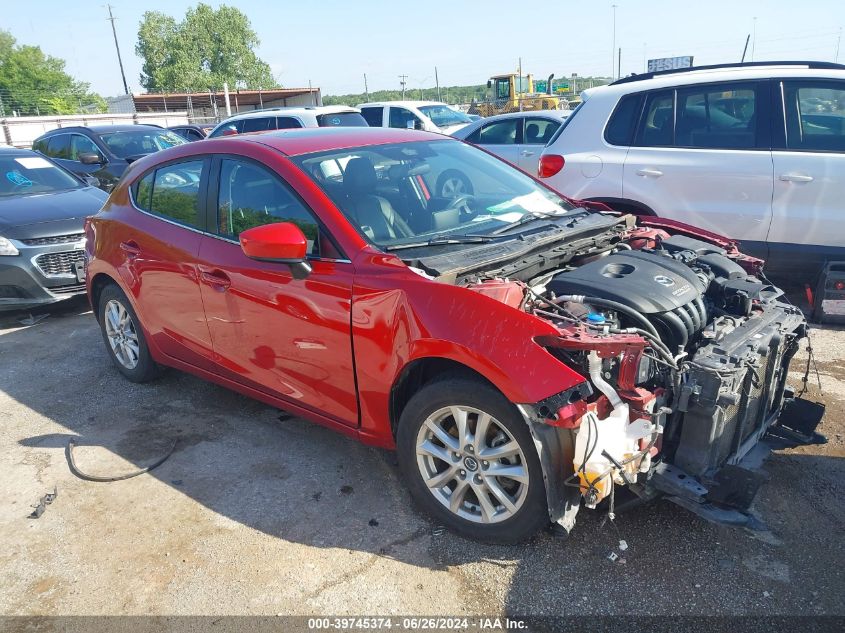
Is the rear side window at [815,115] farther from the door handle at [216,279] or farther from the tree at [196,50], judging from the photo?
the tree at [196,50]

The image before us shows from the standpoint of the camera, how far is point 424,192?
3.66 m

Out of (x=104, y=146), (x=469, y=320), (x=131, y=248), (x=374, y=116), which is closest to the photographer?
(x=469, y=320)

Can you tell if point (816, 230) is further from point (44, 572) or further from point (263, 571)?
point (44, 572)

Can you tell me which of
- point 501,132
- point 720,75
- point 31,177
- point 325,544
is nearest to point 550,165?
point 720,75

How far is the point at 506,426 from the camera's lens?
105 inches

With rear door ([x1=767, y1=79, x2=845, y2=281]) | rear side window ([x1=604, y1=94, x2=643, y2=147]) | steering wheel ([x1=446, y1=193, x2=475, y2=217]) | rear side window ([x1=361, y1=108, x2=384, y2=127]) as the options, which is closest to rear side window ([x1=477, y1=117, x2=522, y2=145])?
rear side window ([x1=604, y1=94, x2=643, y2=147])

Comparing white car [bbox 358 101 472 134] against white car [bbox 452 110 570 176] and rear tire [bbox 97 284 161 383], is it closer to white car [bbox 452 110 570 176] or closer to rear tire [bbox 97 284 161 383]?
white car [bbox 452 110 570 176]

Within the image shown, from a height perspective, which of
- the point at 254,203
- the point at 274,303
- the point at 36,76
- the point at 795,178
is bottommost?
the point at 274,303

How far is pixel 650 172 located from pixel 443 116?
10699 mm

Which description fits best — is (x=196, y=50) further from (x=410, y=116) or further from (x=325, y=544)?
(x=325, y=544)

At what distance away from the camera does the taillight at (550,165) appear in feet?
20.3

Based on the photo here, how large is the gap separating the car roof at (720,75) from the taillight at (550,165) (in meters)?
0.73

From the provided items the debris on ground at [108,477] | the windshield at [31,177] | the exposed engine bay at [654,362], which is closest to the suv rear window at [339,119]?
the windshield at [31,177]

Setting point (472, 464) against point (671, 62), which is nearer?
point (472, 464)
